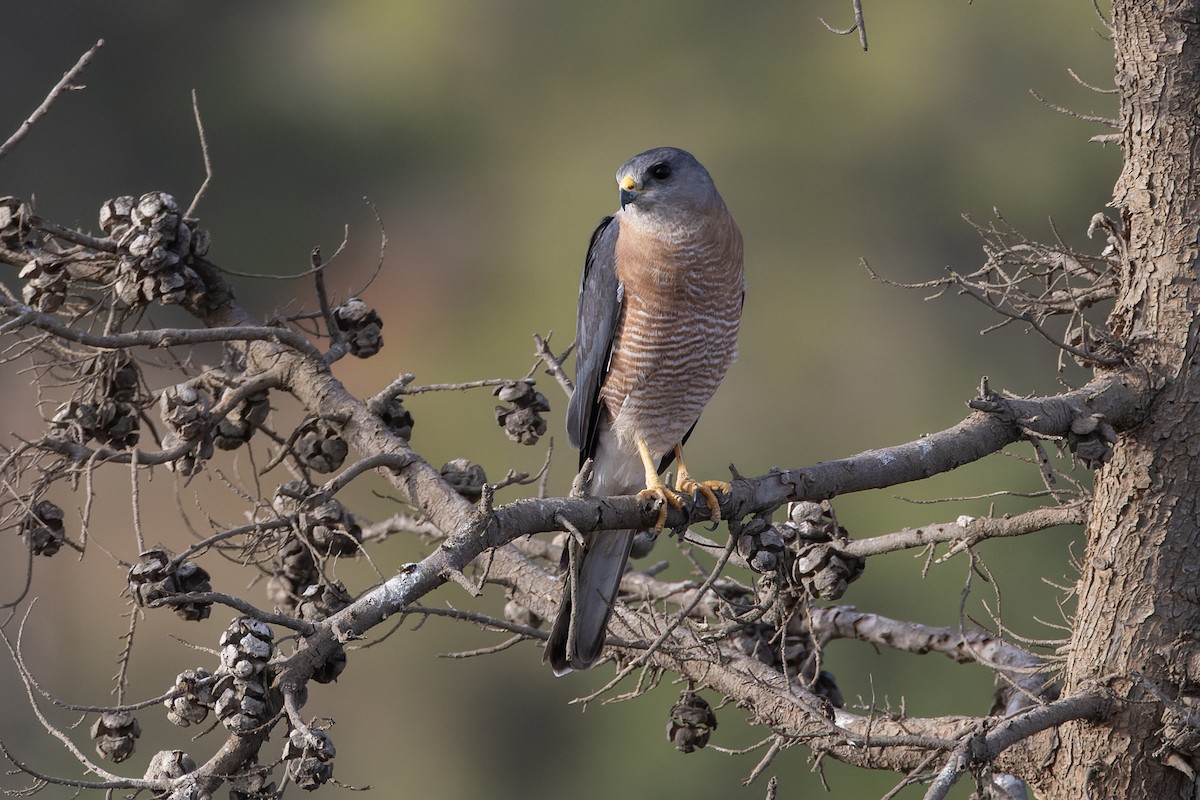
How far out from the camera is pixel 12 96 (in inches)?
279

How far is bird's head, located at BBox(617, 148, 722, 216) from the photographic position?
2457mm

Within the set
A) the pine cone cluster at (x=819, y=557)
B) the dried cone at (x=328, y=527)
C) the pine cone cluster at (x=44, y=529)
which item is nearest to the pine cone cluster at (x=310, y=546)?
the dried cone at (x=328, y=527)

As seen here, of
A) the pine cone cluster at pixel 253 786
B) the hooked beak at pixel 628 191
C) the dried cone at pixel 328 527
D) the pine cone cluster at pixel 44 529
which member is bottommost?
the pine cone cluster at pixel 253 786

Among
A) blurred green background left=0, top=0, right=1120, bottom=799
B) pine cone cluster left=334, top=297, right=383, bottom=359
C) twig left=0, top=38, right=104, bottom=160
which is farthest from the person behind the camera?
blurred green background left=0, top=0, right=1120, bottom=799

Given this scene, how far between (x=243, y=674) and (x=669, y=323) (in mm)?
1274

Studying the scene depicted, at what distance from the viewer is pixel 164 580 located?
1.68m

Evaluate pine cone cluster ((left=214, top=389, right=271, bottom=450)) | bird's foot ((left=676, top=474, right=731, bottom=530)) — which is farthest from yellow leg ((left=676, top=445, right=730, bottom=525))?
pine cone cluster ((left=214, top=389, right=271, bottom=450))

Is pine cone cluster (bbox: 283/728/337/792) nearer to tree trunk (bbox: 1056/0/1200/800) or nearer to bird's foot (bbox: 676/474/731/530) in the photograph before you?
bird's foot (bbox: 676/474/731/530)

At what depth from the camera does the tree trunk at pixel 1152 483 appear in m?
1.88

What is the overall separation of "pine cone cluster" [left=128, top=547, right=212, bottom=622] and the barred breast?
1.05 metres

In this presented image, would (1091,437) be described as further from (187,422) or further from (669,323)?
(187,422)

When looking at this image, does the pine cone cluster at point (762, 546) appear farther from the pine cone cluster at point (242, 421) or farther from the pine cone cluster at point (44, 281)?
the pine cone cluster at point (44, 281)

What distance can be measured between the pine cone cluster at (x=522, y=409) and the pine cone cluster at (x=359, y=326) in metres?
0.26

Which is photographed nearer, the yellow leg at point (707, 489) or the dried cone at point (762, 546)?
the dried cone at point (762, 546)
